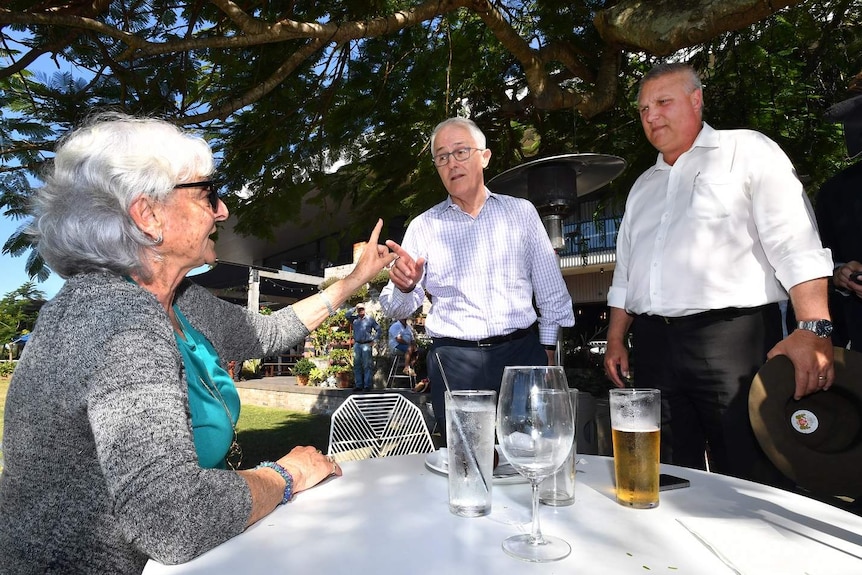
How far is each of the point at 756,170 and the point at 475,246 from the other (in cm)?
113

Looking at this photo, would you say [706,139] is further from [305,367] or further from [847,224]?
[305,367]

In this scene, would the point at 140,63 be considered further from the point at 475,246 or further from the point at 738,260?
the point at 738,260

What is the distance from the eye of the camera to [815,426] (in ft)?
4.42

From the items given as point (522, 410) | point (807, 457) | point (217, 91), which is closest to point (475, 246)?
point (807, 457)

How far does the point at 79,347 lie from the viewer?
0.95m

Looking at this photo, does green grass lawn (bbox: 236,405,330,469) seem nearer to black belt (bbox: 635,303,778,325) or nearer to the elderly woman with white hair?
the elderly woman with white hair

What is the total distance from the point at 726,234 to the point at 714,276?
0.16 metres

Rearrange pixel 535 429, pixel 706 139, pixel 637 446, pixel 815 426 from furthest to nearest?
pixel 706 139
pixel 815 426
pixel 637 446
pixel 535 429

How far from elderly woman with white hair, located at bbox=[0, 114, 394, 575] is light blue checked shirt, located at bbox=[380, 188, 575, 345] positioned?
47.5 inches

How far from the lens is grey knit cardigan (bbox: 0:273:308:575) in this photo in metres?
0.83

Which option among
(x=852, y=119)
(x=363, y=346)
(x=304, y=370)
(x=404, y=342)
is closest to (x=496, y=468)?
(x=852, y=119)

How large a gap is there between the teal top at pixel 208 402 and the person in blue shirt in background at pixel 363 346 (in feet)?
30.4

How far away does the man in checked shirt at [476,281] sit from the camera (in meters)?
2.37

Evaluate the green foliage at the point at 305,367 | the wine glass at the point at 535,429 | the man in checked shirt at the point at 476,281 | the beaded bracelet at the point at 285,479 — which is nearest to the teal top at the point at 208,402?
the beaded bracelet at the point at 285,479
